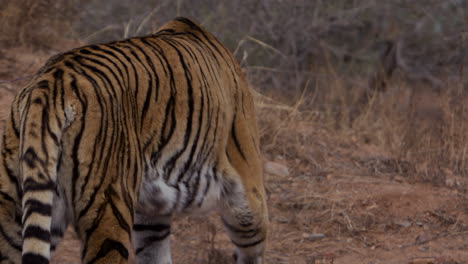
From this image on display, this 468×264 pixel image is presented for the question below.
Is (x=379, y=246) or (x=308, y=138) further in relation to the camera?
(x=308, y=138)

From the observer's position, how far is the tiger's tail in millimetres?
2758

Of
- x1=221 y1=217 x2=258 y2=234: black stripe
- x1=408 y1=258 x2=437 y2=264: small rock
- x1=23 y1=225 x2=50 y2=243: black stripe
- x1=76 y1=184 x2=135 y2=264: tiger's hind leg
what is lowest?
x1=408 y1=258 x2=437 y2=264: small rock

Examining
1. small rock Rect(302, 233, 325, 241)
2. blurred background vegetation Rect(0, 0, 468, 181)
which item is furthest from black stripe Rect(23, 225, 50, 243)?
blurred background vegetation Rect(0, 0, 468, 181)

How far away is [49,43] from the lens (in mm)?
7617

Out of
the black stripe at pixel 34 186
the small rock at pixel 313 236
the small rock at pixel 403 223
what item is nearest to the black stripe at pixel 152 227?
the small rock at pixel 313 236

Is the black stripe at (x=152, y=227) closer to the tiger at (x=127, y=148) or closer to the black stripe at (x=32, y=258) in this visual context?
the tiger at (x=127, y=148)

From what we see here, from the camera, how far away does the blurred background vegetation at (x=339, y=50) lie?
744 cm

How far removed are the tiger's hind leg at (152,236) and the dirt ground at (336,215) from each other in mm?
553

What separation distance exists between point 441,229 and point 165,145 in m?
3.34

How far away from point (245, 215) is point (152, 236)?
0.73 m

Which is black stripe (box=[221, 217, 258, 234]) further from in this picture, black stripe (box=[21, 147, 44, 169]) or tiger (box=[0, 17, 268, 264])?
black stripe (box=[21, 147, 44, 169])

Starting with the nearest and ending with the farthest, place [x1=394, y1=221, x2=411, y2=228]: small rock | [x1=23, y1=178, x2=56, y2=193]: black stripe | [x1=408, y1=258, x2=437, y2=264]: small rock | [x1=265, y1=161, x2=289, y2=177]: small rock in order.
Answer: [x1=23, y1=178, x2=56, y2=193]: black stripe, [x1=408, y1=258, x2=437, y2=264]: small rock, [x1=394, y1=221, x2=411, y2=228]: small rock, [x1=265, y1=161, x2=289, y2=177]: small rock

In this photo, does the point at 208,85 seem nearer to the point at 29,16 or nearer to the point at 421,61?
the point at 29,16

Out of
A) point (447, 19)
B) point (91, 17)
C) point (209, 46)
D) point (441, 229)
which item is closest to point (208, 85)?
point (209, 46)
